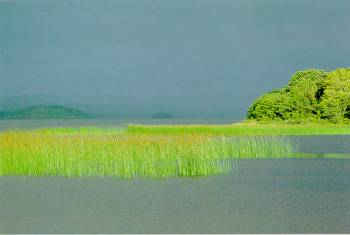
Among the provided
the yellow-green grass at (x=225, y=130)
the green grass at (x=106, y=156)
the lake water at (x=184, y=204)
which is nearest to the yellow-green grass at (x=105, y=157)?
the green grass at (x=106, y=156)

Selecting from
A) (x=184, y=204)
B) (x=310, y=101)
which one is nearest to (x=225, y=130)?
(x=310, y=101)

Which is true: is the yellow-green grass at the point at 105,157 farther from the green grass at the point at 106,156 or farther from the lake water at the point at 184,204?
the lake water at the point at 184,204

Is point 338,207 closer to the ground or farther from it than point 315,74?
closer to the ground

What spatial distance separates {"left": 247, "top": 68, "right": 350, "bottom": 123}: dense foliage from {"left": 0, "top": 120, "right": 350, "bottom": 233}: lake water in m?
24.4

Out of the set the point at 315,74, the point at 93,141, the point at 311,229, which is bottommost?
the point at 311,229

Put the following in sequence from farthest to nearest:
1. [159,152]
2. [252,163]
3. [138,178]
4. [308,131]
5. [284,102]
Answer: [284,102]
[308,131]
[252,163]
[159,152]
[138,178]

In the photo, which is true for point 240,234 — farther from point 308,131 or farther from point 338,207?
point 308,131

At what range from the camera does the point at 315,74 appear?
46000 mm

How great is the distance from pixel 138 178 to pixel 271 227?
6.03 m

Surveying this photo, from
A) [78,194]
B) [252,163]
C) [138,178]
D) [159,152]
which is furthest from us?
[252,163]

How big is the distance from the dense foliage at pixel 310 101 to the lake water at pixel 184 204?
961 inches

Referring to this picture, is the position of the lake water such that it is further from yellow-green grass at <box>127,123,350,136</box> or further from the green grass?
yellow-green grass at <box>127,123,350,136</box>

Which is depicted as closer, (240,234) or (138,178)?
(240,234)

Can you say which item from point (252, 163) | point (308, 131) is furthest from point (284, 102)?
point (252, 163)
